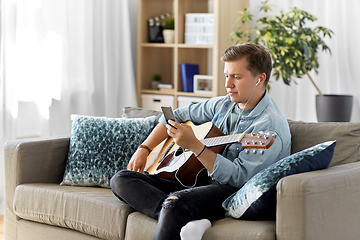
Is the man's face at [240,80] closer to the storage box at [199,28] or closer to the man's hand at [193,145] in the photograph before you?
the man's hand at [193,145]

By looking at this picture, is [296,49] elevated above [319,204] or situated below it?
above

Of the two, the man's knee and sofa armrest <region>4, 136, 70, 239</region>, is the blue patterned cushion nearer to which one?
sofa armrest <region>4, 136, 70, 239</region>

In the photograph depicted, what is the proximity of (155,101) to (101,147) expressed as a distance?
1.46 meters

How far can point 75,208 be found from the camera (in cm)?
208

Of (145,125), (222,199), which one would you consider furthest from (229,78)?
(145,125)

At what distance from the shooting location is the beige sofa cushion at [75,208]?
1.95m

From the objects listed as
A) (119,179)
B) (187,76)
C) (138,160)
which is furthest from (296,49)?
(119,179)

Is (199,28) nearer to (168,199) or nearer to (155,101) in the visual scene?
(155,101)

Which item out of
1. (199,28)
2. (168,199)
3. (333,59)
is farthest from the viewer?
(199,28)

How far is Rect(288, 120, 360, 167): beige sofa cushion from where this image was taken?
6.42 ft

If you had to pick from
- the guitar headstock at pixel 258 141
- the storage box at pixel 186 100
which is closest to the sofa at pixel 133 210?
the guitar headstock at pixel 258 141

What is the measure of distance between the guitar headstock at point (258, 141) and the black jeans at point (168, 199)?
0.94 feet

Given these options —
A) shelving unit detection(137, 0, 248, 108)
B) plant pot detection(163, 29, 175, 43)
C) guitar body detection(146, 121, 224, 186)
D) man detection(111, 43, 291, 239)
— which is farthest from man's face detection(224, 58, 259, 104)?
plant pot detection(163, 29, 175, 43)

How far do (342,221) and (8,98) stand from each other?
2279 mm
